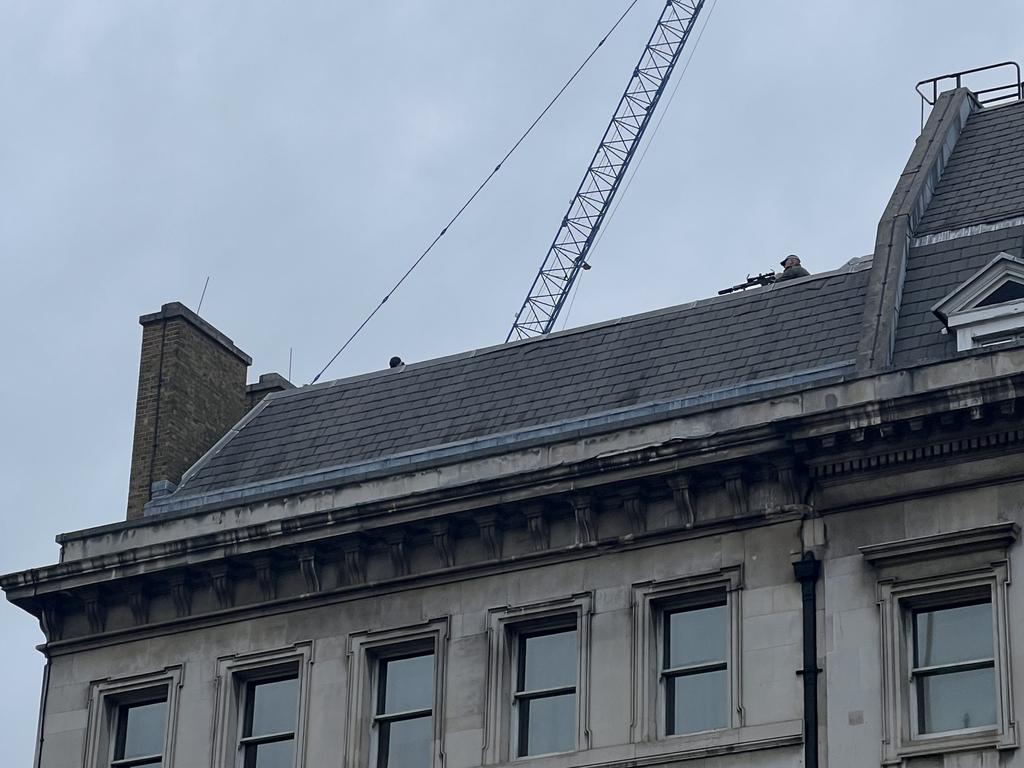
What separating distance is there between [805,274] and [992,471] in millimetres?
10041

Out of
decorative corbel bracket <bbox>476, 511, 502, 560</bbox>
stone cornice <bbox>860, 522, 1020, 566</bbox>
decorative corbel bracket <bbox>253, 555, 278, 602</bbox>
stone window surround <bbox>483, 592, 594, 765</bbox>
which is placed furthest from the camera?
decorative corbel bracket <bbox>253, 555, 278, 602</bbox>

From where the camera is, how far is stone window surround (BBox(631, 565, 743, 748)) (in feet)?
105

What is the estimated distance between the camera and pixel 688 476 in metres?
33.2

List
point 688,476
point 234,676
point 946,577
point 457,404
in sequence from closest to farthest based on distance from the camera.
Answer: point 946,577 < point 688,476 < point 234,676 < point 457,404

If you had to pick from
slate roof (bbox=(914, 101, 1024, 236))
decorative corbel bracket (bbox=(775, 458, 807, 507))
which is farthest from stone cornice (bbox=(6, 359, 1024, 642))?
slate roof (bbox=(914, 101, 1024, 236))

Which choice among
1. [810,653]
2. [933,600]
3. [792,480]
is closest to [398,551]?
[792,480]

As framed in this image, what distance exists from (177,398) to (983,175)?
48.4ft


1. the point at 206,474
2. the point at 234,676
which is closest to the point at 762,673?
the point at 234,676

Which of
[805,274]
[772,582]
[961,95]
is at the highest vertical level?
[961,95]

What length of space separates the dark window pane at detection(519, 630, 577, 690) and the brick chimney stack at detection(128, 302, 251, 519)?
30.2 feet

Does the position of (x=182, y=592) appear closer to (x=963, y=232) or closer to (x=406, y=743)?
(x=406, y=743)

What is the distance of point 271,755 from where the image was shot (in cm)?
3572

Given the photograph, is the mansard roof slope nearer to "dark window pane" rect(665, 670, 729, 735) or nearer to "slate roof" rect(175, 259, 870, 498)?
"slate roof" rect(175, 259, 870, 498)

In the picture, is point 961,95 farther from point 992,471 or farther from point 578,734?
point 578,734
